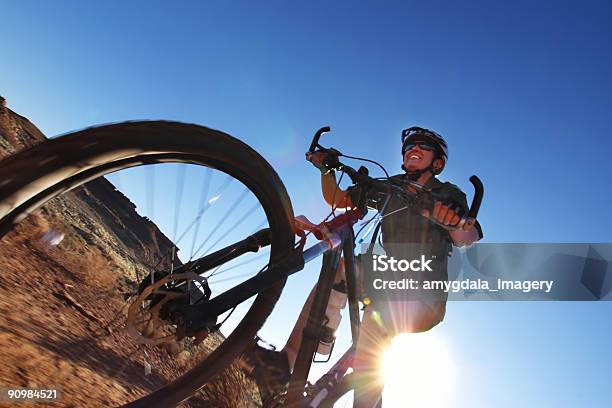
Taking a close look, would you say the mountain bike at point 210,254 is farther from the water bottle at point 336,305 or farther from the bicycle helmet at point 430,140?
the bicycle helmet at point 430,140

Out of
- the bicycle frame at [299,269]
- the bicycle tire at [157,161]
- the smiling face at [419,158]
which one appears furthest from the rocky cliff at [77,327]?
the smiling face at [419,158]

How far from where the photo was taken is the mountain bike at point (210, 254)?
5.43 feet

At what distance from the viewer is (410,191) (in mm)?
3117

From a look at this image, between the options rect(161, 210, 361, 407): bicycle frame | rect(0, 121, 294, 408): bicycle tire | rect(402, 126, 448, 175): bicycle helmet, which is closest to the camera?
rect(0, 121, 294, 408): bicycle tire

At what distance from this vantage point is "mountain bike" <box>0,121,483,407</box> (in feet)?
5.43

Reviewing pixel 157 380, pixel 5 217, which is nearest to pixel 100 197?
pixel 157 380

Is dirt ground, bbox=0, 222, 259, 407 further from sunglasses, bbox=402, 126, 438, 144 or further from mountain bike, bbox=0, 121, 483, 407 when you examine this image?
sunglasses, bbox=402, 126, 438, 144

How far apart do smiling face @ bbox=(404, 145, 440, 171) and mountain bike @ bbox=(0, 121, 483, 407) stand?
38.5 inches

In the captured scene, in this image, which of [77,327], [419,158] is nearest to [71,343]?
[77,327]

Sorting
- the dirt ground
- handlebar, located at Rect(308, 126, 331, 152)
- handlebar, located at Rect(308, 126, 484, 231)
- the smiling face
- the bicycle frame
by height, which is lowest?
the dirt ground

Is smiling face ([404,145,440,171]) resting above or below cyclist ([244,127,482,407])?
above

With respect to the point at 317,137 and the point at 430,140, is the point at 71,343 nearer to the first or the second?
the point at 317,137

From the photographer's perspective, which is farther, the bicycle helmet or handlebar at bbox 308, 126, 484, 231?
the bicycle helmet

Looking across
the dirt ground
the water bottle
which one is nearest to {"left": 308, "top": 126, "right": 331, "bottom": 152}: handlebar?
the water bottle
